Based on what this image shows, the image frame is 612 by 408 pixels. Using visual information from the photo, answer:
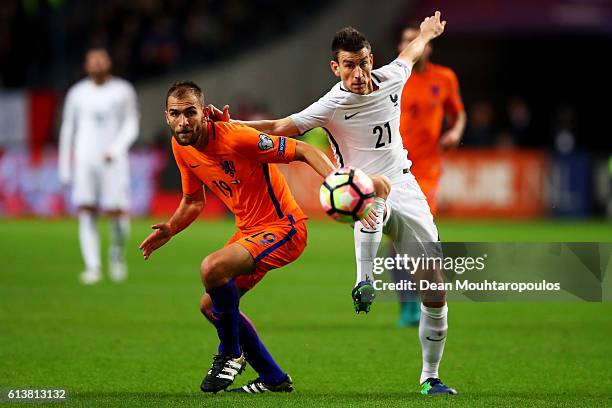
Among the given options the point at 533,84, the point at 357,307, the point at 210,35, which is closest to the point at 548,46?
the point at 533,84

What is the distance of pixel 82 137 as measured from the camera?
13.1 meters

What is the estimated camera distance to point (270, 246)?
6680mm

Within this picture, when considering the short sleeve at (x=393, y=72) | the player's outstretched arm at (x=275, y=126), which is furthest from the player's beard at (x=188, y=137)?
the short sleeve at (x=393, y=72)

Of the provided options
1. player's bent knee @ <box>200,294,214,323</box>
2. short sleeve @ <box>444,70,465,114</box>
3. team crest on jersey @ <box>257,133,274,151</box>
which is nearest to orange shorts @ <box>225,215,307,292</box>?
player's bent knee @ <box>200,294,214,323</box>

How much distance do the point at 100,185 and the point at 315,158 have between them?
7.05m

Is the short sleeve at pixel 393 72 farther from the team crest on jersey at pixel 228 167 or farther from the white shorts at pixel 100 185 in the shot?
the white shorts at pixel 100 185

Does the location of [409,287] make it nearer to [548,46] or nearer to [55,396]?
[55,396]

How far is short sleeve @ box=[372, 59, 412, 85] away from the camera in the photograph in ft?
23.7

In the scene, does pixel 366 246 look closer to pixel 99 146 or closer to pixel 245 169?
pixel 245 169

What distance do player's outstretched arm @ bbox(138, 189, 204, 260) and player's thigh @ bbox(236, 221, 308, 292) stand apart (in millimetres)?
452

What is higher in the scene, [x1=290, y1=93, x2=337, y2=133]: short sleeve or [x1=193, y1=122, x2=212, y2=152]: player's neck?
[x1=290, y1=93, x2=337, y2=133]: short sleeve

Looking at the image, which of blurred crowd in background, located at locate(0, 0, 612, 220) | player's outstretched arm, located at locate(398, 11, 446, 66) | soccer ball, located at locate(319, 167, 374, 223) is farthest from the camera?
blurred crowd in background, located at locate(0, 0, 612, 220)

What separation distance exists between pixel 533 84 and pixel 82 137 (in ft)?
52.8

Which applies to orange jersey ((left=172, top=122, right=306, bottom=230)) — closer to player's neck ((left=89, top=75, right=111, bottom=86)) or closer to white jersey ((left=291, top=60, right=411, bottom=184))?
white jersey ((left=291, top=60, right=411, bottom=184))
